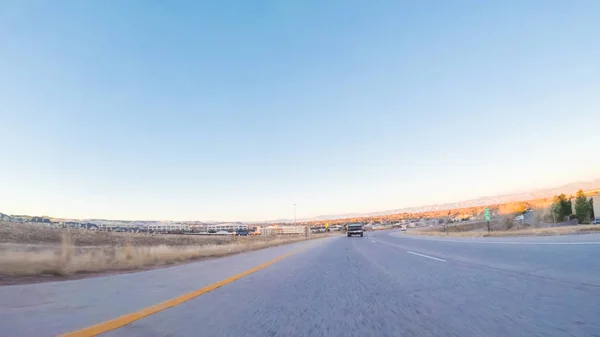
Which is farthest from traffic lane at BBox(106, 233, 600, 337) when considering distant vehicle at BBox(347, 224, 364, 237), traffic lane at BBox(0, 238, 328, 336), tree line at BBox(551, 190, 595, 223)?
tree line at BBox(551, 190, 595, 223)

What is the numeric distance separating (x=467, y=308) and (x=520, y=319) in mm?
680

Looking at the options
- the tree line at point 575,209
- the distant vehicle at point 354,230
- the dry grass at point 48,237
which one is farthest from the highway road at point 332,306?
the tree line at point 575,209

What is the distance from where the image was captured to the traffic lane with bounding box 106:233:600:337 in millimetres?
3377

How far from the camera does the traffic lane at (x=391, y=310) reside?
3.38m

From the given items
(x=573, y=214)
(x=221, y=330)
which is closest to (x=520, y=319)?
(x=221, y=330)

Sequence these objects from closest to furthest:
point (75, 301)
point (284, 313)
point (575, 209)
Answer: point (284, 313) → point (75, 301) → point (575, 209)

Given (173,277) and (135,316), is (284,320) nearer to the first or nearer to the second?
(135,316)

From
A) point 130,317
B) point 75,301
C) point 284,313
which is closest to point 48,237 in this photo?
point 75,301

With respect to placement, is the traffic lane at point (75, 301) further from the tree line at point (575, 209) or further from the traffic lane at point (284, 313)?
the tree line at point (575, 209)

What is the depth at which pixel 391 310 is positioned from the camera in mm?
4277

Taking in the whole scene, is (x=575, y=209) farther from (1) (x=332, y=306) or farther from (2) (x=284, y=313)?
(2) (x=284, y=313)

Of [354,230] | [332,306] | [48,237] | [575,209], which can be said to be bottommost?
[354,230]

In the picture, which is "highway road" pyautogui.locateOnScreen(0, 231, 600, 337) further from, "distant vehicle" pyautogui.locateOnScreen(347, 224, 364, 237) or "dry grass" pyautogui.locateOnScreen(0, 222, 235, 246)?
"distant vehicle" pyautogui.locateOnScreen(347, 224, 364, 237)

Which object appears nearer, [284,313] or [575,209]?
[284,313]
